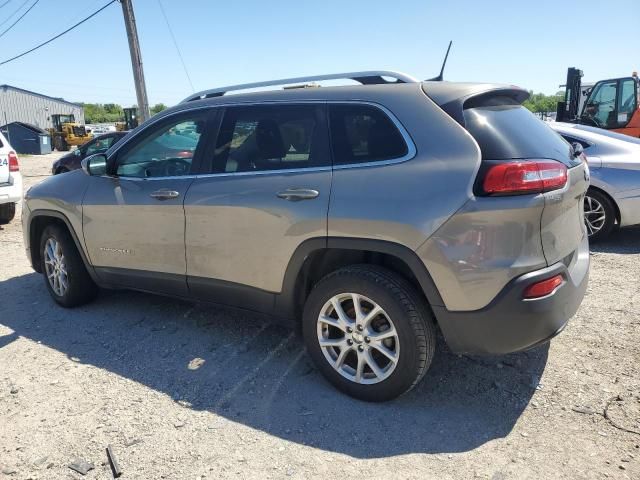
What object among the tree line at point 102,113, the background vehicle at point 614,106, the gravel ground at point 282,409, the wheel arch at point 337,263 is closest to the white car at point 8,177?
the gravel ground at point 282,409

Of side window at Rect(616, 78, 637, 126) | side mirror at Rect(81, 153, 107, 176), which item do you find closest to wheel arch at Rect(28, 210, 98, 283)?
side mirror at Rect(81, 153, 107, 176)

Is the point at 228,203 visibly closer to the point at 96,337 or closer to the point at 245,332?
the point at 245,332

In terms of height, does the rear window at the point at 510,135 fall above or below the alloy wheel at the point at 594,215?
above

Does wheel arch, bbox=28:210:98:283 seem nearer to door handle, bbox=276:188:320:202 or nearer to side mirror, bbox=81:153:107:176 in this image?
side mirror, bbox=81:153:107:176

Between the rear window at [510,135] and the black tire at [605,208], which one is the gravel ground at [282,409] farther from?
the black tire at [605,208]

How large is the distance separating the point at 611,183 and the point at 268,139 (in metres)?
4.50

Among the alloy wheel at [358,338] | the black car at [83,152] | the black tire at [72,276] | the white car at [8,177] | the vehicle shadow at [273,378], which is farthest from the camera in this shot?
the black car at [83,152]

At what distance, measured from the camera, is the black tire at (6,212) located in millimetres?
8734

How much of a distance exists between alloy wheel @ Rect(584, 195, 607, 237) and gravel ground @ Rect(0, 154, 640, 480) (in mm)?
2133

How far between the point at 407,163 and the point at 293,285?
1.04 metres

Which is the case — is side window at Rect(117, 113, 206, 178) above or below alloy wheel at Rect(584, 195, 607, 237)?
above

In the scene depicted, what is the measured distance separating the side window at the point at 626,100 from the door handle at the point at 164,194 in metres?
11.5

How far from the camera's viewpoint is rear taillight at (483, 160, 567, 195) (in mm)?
2516

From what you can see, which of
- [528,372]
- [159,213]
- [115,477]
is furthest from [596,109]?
[115,477]
